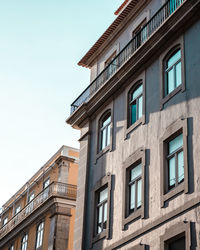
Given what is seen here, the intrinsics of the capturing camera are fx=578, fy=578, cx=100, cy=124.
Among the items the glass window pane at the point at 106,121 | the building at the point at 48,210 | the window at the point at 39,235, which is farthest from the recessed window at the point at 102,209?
the window at the point at 39,235

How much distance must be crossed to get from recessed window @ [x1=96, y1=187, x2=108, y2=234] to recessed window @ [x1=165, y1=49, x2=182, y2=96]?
5.15 metres

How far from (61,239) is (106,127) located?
36.6 feet

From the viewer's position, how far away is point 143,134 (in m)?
21.0

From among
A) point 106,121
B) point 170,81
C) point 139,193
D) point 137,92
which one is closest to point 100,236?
point 139,193

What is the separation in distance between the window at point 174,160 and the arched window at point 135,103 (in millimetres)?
2784

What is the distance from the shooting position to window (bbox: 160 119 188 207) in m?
18.1

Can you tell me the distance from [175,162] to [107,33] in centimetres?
1003

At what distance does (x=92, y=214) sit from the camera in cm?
2331

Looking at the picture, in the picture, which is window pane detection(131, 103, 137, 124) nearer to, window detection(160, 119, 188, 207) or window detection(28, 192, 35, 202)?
window detection(160, 119, 188, 207)

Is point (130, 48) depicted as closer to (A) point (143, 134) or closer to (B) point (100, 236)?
(A) point (143, 134)

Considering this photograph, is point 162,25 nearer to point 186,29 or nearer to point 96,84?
point 186,29

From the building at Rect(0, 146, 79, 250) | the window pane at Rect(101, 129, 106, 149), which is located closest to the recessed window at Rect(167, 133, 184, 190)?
the window pane at Rect(101, 129, 106, 149)

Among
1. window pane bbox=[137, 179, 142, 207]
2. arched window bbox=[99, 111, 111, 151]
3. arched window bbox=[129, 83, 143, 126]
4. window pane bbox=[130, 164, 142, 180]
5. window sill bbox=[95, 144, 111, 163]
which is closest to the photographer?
window pane bbox=[137, 179, 142, 207]

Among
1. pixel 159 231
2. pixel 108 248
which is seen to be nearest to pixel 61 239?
pixel 108 248
